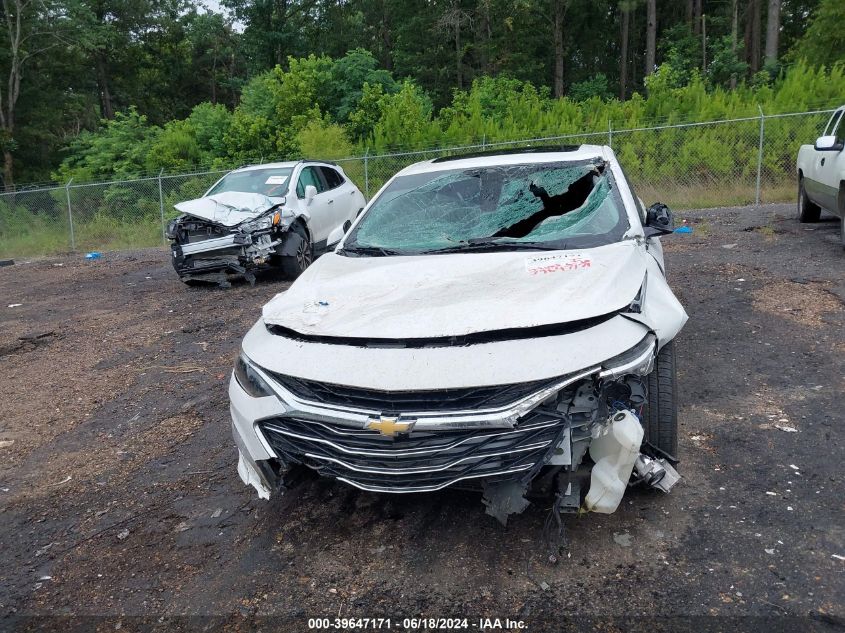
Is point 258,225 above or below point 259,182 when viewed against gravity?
below

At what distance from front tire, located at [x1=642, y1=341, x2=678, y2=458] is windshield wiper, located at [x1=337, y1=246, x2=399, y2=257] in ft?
5.41

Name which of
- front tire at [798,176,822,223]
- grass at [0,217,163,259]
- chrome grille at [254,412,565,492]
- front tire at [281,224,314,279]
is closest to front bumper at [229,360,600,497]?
chrome grille at [254,412,565,492]

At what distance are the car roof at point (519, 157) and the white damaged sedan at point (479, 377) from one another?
105 centimetres

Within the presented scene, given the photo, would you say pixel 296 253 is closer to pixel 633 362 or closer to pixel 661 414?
pixel 661 414

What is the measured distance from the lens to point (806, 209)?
10609 millimetres

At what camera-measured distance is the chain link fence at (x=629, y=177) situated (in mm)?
14523

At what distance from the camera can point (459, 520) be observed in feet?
10.5

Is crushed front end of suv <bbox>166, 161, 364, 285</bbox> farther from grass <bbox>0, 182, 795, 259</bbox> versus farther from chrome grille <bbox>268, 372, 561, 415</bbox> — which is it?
grass <bbox>0, 182, 795, 259</bbox>

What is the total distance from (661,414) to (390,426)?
4.46 feet

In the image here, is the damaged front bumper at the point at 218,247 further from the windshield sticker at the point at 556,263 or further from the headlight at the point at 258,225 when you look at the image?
the windshield sticker at the point at 556,263

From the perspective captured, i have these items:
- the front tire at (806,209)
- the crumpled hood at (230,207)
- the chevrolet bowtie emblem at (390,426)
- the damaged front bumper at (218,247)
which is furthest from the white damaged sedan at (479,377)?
the front tire at (806,209)

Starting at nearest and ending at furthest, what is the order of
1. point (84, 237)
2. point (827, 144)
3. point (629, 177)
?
point (827, 144) → point (629, 177) → point (84, 237)

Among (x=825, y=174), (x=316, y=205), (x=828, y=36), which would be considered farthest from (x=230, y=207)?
(x=828, y=36)

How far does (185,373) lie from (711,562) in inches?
185
